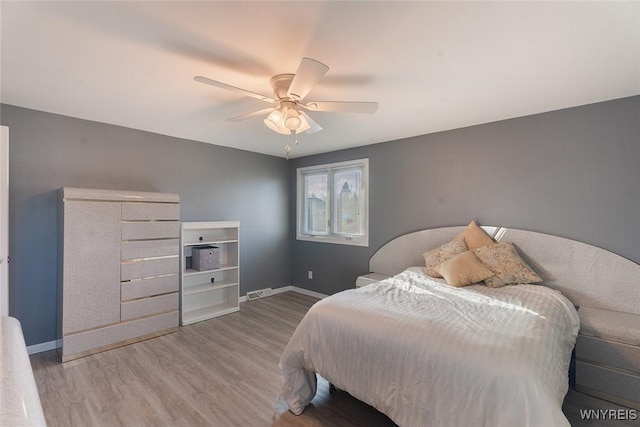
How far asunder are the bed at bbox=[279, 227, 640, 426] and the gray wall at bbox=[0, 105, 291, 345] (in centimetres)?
264

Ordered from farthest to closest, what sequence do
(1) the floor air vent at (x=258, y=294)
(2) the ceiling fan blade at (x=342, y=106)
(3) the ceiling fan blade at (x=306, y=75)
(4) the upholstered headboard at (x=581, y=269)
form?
(1) the floor air vent at (x=258, y=294), (4) the upholstered headboard at (x=581, y=269), (2) the ceiling fan blade at (x=342, y=106), (3) the ceiling fan blade at (x=306, y=75)

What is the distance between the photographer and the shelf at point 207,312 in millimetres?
3631

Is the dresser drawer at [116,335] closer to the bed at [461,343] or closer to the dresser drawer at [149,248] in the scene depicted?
the dresser drawer at [149,248]

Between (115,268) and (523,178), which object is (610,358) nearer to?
(523,178)

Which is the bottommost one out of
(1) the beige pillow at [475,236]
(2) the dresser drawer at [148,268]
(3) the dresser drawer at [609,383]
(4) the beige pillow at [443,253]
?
(3) the dresser drawer at [609,383]

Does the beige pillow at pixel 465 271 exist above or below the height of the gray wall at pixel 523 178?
below

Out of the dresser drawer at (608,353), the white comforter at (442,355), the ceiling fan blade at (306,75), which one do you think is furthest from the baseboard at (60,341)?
the ceiling fan blade at (306,75)

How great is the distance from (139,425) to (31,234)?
7.28 feet

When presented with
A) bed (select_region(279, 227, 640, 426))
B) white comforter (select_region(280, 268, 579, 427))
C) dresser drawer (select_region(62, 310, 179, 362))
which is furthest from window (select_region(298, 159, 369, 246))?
dresser drawer (select_region(62, 310, 179, 362))

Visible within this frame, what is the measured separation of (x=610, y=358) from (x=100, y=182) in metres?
4.94

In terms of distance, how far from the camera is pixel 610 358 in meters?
2.13

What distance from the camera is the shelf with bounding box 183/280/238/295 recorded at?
3.75 meters

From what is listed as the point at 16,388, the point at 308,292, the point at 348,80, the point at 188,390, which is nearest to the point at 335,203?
the point at 308,292

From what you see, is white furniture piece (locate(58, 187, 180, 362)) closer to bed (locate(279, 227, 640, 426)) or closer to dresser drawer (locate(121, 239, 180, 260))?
dresser drawer (locate(121, 239, 180, 260))
